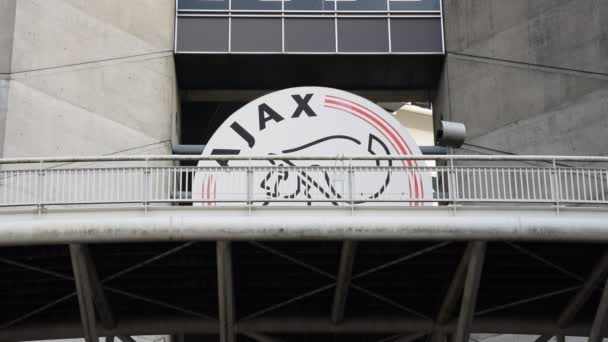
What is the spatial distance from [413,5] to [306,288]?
1702 centimetres

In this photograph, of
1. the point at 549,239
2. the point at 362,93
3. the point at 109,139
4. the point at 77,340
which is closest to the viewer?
the point at 549,239

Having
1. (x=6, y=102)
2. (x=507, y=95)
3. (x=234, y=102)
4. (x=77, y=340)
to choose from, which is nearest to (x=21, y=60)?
(x=6, y=102)

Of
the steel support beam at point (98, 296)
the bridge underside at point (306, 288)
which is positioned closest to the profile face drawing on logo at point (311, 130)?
the bridge underside at point (306, 288)

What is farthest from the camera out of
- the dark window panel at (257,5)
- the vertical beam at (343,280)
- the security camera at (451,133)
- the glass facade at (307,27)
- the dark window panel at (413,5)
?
the dark window panel at (413,5)

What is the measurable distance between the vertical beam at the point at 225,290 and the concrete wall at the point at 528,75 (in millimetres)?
14968

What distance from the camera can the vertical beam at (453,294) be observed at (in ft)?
94.2

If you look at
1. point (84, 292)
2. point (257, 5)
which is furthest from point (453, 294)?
point (257, 5)

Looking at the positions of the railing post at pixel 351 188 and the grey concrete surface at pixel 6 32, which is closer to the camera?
the railing post at pixel 351 188

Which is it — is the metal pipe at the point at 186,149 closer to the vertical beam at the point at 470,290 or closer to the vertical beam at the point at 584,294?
the vertical beam at the point at 470,290

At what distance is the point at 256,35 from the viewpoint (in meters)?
44.4

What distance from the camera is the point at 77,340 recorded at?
3731cm

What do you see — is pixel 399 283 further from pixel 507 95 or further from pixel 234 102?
pixel 234 102

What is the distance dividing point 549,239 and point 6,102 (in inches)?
744

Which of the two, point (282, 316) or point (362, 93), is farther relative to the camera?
point (362, 93)
